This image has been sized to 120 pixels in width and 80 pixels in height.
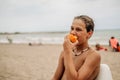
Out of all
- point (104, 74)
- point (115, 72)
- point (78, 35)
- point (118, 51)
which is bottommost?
point (118, 51)

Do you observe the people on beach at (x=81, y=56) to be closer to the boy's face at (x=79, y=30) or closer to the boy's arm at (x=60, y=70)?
the boy's face at (x=79, y=30)

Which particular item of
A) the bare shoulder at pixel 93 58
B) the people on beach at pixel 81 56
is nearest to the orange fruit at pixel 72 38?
the people on beach at pixel 81 56

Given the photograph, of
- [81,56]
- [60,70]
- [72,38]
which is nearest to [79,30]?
[72,38]

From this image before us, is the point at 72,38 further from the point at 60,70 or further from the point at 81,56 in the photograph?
the point at 60,70

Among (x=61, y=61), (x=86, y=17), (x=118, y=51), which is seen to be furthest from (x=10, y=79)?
(x=118, y=51)

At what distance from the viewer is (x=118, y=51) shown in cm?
1658

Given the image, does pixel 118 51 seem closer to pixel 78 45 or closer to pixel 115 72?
pixel 115 72

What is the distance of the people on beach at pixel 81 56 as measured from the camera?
2.41 m

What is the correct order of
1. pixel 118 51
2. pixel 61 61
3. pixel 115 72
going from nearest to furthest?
pixel 61 61
pixel 115 72
pixel 118 51

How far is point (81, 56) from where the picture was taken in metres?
2.59

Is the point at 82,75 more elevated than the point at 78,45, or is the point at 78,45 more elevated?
the point at 78,45

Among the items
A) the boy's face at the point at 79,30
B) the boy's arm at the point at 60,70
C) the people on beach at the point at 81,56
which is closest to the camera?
the people on beach at the point at 81,56

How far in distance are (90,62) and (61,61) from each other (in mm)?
477

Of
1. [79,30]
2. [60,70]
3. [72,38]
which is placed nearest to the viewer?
[72,38]
